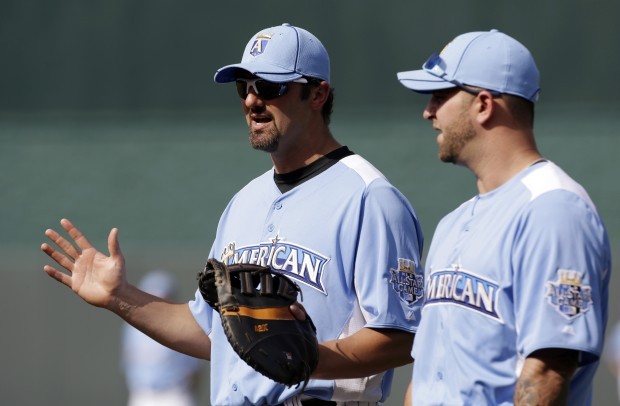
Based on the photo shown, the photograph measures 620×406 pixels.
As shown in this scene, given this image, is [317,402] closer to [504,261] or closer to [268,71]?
[504,261]

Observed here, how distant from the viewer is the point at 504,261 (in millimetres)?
2936

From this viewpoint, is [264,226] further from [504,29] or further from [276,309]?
[504,29]

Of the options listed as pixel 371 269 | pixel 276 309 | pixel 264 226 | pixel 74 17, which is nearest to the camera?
pixel 276 309

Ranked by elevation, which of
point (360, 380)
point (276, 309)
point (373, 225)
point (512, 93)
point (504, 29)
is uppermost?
point (504, 29)

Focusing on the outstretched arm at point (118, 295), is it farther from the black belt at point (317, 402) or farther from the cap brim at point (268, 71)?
the cap brim at point (268, 71)

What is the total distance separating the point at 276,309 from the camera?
3314mm

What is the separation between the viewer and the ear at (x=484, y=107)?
10.2ft

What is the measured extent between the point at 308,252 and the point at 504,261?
3.02 feet

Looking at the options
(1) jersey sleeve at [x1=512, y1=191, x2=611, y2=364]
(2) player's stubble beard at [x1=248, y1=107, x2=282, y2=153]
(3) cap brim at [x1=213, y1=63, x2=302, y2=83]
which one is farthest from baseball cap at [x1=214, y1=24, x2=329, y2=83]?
(1) jersey sleeve at [x1=512, y1=191, x2=611, y2=364]

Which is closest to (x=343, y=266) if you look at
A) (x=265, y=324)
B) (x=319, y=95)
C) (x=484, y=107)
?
(x=265, y=324)

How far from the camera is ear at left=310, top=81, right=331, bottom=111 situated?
402cm

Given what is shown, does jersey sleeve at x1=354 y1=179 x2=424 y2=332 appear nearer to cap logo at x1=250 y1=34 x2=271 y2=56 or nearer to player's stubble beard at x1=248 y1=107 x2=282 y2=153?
player's stubble beard at x1=248 y1=107 x2=282 y2=153

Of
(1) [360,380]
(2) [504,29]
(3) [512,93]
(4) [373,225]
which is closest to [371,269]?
(4) [373,225]

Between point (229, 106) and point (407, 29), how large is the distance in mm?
1974
